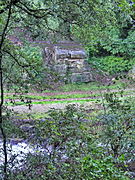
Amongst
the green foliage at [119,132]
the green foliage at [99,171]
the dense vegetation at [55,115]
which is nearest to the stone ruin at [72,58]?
the dense vegetation at [55,115]

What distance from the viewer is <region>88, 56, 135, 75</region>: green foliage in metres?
18.0

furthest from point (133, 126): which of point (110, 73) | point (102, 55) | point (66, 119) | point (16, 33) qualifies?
point (102, 55)

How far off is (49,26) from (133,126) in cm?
243

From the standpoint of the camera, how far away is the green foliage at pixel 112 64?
1803cm

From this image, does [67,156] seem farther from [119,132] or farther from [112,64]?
[112,64]

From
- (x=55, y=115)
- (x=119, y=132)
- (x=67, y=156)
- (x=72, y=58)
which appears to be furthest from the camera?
(x=72, y=58)

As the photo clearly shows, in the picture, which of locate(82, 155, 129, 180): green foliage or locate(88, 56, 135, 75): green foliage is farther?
locate(88, 56, 135, 75): green foliage

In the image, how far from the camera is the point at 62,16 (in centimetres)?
392

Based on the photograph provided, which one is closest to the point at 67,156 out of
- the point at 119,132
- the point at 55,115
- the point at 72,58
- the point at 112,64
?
the point at 55,115

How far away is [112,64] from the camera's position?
62.0 ft

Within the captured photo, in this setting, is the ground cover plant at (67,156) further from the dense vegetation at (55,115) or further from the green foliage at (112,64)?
the green foliage at (112,64)

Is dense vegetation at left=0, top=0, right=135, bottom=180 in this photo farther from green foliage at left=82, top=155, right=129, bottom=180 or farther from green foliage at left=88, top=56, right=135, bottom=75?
green foliage at left=88, top=56, right=135, bottom=75

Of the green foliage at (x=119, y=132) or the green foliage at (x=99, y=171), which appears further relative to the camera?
the green foliage at (x=119, y=132)

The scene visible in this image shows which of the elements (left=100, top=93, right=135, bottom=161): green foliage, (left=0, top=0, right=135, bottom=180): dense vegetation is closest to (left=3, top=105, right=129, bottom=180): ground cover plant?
(left=0, top=0, right=135, bottom=180): dense vegetation
